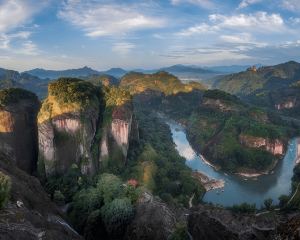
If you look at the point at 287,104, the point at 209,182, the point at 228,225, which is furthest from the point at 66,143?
the point at 287,104

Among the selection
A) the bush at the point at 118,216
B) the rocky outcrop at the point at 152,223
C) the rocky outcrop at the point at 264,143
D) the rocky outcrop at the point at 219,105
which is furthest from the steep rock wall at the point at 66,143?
the rocky outcrop at the point at 219,105

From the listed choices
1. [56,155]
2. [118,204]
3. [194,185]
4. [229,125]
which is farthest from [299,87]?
[118,204]

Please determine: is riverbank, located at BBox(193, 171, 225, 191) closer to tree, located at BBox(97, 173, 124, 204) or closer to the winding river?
the winding river

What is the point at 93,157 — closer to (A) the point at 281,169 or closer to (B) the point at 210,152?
(B) the point at 210,152

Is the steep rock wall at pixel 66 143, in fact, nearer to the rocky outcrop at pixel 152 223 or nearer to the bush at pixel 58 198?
the bush at pixel 58 198

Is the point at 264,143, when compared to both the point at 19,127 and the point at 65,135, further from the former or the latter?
the point at 19,127
